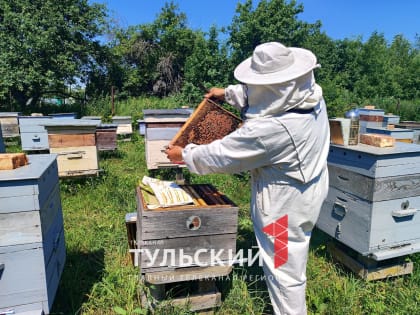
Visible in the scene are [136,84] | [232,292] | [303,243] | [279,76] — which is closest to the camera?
[279,76]

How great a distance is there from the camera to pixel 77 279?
2.48 metres

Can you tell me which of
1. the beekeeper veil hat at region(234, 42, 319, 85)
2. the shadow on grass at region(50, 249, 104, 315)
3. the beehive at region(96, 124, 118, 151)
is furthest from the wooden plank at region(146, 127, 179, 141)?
the beekeeper veil hat at region(234, 42, 319, 85)

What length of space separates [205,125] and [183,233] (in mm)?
708

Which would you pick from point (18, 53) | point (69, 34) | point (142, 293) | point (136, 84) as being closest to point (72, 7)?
point (69, 34)

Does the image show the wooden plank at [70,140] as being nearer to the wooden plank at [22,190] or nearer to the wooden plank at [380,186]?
the wooden plank at [22,190]

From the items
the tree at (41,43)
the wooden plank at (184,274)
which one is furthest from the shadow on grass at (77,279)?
the tree at (41,43)

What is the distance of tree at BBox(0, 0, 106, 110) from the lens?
438 inches

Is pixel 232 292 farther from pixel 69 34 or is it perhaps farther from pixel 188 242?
pixel 69 34

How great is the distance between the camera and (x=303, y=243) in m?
1.86

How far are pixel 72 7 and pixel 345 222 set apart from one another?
13763 millimetres

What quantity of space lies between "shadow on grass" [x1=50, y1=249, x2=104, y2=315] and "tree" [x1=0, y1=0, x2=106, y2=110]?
34.6 feet

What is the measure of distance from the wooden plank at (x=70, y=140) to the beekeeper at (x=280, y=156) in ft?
9.07

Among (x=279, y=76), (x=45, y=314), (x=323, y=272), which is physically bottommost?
(x=323, y=272)

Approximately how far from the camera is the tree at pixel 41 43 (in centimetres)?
1112
